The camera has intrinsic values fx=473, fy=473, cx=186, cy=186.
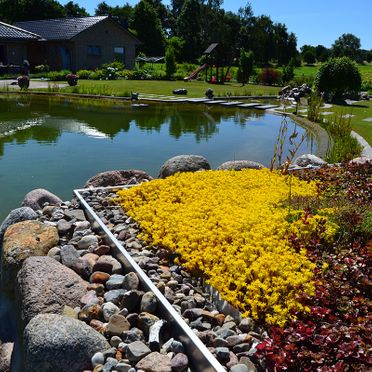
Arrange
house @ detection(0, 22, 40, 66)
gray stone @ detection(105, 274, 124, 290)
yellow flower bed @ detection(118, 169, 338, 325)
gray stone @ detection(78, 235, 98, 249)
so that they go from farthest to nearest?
1. house @ detection(0, 22, 40, 66)
2. gray stone @ detection(78, 235, 98, 249)
3. gray stone @ detection(105, 274, 124, 290)
4. yellow flower bed @ detection(118, 169, 338, 325)

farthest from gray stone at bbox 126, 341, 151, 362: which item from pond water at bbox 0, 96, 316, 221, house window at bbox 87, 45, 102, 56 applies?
house window at bbox 87, 45, 102, 56

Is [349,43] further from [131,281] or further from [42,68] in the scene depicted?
[131,281]

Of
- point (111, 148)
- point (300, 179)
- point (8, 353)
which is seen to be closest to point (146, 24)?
point (111, 148)

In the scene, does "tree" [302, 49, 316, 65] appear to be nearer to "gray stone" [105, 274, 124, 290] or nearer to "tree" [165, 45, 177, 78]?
"tree" [165, 45, 177, 78]

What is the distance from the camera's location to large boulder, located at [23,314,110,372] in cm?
332

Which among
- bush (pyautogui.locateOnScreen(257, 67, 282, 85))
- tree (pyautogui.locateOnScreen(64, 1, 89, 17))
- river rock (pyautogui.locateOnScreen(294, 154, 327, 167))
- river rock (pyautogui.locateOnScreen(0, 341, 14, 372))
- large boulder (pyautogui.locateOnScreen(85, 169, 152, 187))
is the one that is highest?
tree (pyautogui.locateOnScreen(64, 1, 89, 17))

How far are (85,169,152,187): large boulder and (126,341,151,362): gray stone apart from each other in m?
4.52

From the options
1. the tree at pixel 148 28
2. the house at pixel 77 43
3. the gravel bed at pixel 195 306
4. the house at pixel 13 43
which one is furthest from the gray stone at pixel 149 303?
the tree at pixel 148 28

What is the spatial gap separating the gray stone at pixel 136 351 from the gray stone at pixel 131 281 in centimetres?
85

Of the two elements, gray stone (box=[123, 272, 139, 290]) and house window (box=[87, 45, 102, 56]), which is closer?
gray stone (box=[123, 272, 139, 290])

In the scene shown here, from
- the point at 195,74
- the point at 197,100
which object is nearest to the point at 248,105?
the point at 197,100

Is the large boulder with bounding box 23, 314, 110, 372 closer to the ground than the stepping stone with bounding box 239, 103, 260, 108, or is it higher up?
closer to the ground

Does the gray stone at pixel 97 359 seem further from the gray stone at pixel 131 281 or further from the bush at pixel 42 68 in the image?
the bush at pixel 42 68

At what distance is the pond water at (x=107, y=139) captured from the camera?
9.63 m
